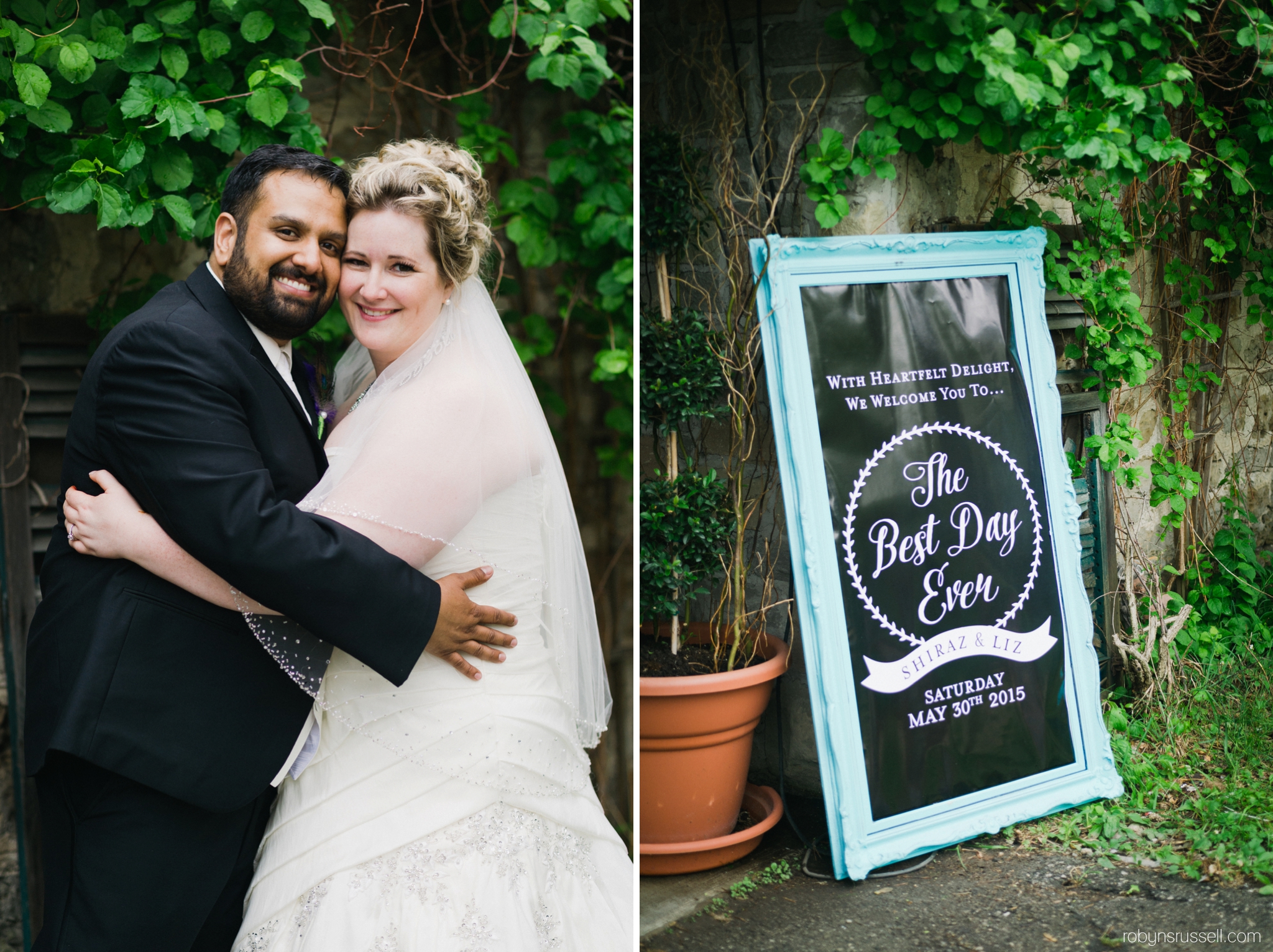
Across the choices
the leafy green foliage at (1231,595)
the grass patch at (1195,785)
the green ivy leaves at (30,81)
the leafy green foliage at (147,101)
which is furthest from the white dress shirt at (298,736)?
the leafy green foliage at (1231,595)

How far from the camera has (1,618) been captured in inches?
93.8

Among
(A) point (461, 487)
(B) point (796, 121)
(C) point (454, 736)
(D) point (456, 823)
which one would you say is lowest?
(D) point (456, 823)

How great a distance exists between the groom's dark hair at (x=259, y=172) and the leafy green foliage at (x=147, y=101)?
28cm

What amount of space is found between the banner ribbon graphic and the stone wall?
0.37 m

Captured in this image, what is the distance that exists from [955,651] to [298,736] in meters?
1.55

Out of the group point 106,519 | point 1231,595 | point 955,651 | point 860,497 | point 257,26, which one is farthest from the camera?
point 1231,595

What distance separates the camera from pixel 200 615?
1.68m

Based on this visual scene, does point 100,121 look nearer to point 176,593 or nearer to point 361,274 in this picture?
point 361,274

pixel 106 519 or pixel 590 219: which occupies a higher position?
pixel 590 219

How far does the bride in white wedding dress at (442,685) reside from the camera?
66.7 inches

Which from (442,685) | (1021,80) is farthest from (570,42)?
(442,685)

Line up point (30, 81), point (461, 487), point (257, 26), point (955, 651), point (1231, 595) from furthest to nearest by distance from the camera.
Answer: point (1231, 595) → point (955, 651) → point (257, 26) → point (30, 81) → point (461, 487)

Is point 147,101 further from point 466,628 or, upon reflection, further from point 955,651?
point 955,651

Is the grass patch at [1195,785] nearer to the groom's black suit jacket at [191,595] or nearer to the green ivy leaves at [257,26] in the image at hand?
the groom's black suit jacket at [191,595]
